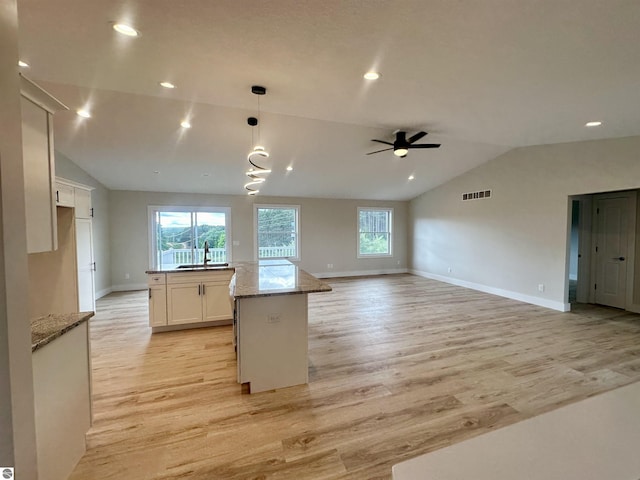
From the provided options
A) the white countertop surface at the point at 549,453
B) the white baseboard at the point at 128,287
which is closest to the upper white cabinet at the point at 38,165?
the white countertop surface at the point at 549,453

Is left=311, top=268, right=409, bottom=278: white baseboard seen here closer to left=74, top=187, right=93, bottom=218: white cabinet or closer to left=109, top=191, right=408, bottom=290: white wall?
left=109, top=191, right=408, bottom=290: white wall

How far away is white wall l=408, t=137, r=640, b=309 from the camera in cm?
453

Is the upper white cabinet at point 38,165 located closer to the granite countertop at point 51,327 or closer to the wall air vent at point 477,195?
the granite countertop at point 51,327

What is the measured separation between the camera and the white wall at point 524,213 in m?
4.53

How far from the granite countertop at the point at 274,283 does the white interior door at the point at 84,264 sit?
2471 millimetres

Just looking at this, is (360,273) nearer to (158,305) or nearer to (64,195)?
(158,305)

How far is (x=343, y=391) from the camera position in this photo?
2.61 m

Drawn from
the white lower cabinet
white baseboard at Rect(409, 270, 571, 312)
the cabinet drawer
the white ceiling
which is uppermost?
the white ceiling

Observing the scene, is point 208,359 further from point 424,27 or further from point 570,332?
point 570,332

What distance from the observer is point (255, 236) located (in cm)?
788

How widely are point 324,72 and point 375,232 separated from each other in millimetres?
6901

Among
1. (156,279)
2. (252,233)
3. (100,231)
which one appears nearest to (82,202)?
(156,279)

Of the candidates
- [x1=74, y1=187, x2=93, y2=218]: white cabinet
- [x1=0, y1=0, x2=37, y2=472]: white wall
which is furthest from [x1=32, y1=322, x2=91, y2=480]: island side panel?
[x1=74, y1=187, x2=93, y2=218]: white cabinet

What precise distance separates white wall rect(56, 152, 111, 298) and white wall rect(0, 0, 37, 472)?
18.8 feet
